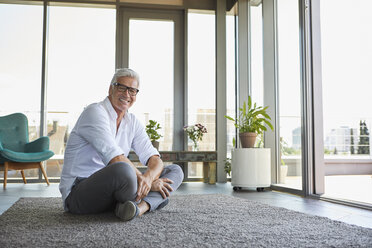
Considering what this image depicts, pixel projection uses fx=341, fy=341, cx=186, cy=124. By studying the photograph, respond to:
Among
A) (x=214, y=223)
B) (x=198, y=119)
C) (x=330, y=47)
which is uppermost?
(x=330, y=47)

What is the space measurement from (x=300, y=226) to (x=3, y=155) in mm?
3462

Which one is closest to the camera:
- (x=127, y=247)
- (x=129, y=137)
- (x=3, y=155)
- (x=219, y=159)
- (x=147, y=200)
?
(x=127, y=247)

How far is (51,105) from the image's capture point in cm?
487

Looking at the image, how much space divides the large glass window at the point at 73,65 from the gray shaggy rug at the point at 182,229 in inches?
112

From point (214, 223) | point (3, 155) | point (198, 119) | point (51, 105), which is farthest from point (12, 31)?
point (214, 223)

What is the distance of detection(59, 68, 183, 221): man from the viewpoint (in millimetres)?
1744

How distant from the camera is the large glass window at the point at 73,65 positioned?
4863 mm

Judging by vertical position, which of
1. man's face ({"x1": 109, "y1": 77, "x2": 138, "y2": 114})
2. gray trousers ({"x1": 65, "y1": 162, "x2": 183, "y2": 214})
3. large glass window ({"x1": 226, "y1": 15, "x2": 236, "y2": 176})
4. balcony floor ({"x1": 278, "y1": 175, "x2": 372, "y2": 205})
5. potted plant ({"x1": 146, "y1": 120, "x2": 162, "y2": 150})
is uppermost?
large glass window ({"x1": 226, "y1": 15, "x2": 236, "y2": 176})

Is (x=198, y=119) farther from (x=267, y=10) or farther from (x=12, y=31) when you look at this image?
(x=12, y=31)

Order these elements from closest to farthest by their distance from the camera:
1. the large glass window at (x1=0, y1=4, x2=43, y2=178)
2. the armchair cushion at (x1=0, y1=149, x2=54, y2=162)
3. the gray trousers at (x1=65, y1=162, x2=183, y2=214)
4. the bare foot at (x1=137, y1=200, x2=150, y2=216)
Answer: the gray trousers at (x1=65, y1=162, x2=183, y2=214)
the bare foot at (x1=137, y1=200, x2=150, y2=216)
the armchair cushion at (x1=0, y1=149, x2=54, y2=162)
the large glass window at (x1=0, y1=4, x2=43, y2=178)

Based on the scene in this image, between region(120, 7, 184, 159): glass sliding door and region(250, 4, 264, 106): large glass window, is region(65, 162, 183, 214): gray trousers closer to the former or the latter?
region(250, 4, 264, 106): large glass window

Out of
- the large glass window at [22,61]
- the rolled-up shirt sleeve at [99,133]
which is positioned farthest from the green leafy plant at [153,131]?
the rolled-up shirt sleeve at [99,133]

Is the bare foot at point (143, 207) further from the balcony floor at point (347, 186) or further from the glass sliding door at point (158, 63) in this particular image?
the glass sliding door at point (158, 63)

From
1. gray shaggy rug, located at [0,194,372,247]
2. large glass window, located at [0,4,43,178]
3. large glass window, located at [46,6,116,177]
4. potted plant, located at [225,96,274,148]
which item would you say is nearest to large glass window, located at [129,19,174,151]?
large glass window, located at [46,6,116,177]
